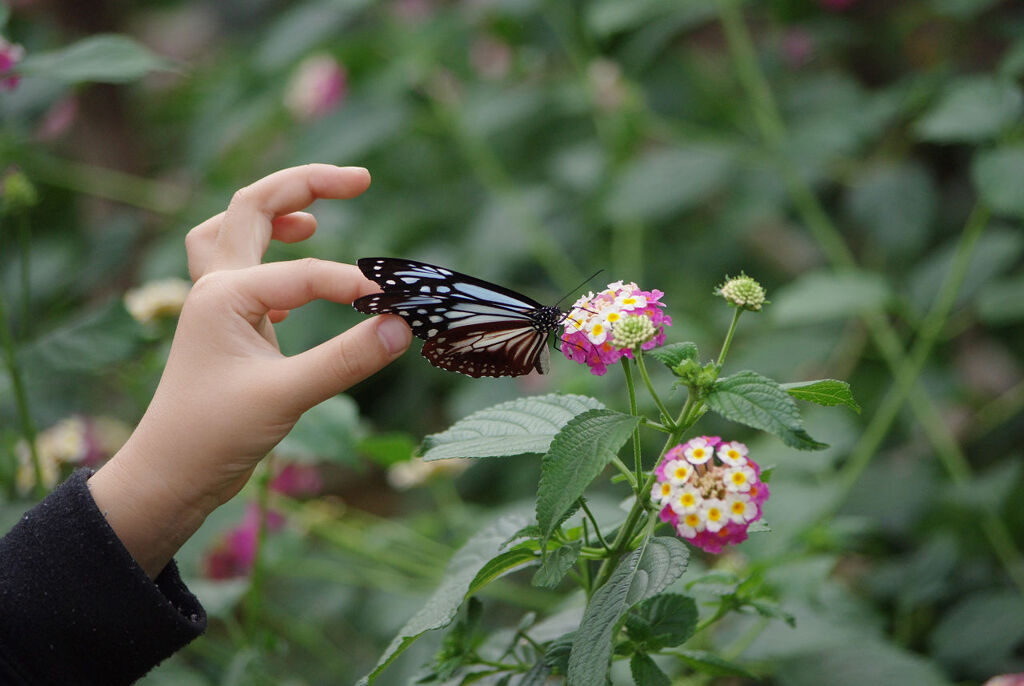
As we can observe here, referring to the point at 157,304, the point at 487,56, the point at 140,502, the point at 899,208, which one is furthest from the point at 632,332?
the point at 487,56

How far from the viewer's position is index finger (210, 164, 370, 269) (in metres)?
0.70

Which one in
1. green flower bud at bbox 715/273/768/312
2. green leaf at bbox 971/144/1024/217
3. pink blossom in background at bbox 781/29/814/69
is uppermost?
pink blossom in background at bbox 781/29/814/69

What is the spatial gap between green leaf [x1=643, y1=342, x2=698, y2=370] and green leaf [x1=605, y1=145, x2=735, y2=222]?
1133 mm

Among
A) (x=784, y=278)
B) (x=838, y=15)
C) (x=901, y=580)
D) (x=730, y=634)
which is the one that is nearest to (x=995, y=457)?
(x=901, y=580)

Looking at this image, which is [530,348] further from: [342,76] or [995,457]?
[342,76]

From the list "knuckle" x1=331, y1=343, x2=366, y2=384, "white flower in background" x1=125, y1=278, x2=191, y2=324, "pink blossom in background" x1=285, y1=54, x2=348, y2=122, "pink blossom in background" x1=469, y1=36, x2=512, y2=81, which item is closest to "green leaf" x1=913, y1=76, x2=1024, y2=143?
"knuckle" x1=331, y1=343, x2=366, y2=384

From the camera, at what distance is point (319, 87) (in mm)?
2359

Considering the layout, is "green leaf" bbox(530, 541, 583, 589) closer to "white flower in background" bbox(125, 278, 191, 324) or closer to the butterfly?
the butterfly

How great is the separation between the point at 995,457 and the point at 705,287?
2.30 feet

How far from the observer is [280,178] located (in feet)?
2.37

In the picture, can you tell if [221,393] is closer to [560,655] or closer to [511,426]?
[511,426]

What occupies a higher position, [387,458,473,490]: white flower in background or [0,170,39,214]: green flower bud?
[0,170,39,214]: green flower bud

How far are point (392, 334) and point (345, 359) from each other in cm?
4

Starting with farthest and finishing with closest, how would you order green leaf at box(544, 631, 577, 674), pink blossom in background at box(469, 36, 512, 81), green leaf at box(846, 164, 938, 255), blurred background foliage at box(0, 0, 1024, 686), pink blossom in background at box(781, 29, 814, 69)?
pink blossom in background at box(469, 36, 512, 81) → pink blossom in background at box(781, 29, 814, 69) → green leaf at box(846, 164, 938, 255) → blurred background foliage at box(0, 0, 1024, 686) → green leaf at box(544, 631, 577, 674)
